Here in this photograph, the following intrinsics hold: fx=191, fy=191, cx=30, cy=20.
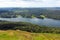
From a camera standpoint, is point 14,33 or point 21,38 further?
point 14,33

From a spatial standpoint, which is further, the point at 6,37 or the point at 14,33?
the point at 14,33

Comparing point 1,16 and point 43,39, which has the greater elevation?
point 43,39

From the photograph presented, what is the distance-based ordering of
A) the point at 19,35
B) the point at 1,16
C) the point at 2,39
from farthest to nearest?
the point at 1,16, the point at 19,35, the point at 2,39

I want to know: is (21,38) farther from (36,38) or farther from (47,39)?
(47,39)

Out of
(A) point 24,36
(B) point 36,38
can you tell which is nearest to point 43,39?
(B) point 36,38

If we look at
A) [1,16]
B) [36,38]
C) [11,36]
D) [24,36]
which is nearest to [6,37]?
[11,36]

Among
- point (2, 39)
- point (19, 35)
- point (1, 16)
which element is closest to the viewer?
point (2, 39)

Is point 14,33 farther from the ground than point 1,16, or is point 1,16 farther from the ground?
point 14,33

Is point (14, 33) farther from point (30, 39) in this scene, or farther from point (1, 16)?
point (1, 16)
